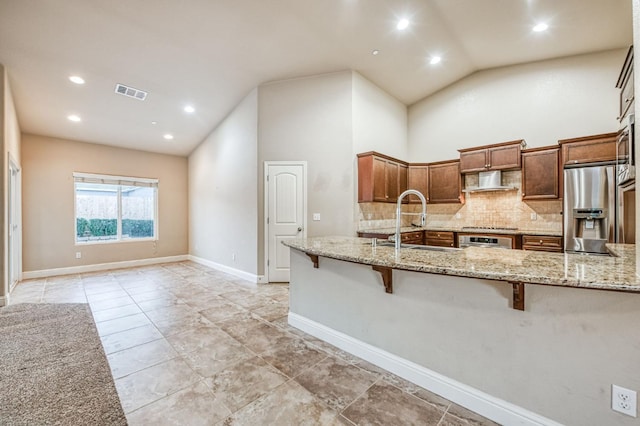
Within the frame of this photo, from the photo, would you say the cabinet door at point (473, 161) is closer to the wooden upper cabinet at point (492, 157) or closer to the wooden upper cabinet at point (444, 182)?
the wooden upper cabinet at point (492, 157)

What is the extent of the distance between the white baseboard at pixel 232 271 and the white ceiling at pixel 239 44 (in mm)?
3227

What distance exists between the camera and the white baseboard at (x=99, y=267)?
17.6 ft

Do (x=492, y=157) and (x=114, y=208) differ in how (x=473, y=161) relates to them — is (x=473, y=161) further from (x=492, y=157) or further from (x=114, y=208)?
(x=114, y=208)

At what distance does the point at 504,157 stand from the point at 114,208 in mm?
8145

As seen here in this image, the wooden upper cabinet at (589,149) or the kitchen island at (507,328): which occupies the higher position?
the wooden upper cabinet at (589,149)

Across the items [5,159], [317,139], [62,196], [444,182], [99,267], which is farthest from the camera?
[99,267]

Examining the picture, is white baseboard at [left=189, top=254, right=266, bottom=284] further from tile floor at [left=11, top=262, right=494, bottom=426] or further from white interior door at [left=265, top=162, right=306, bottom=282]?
tile floor at [left=11, top=262, right=494, bottom=426]

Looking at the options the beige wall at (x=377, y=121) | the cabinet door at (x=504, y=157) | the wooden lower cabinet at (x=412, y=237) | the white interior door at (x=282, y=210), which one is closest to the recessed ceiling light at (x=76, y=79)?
the white interior door at (x=282, y=210)

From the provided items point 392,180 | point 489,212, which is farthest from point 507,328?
point 489,212

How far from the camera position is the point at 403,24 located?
3.60 meters

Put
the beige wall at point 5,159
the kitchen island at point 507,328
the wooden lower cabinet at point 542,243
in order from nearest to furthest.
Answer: the kitchen island at point 507,328 → the beige wall at point 5,159 → the wooden lower cabinet at point 542,243

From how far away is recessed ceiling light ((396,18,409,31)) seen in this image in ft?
11.6

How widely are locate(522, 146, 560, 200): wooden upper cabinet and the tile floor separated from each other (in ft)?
13.1

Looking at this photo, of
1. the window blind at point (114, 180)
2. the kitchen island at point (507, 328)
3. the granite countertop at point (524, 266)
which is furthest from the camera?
the window blind at point (114, 180)
